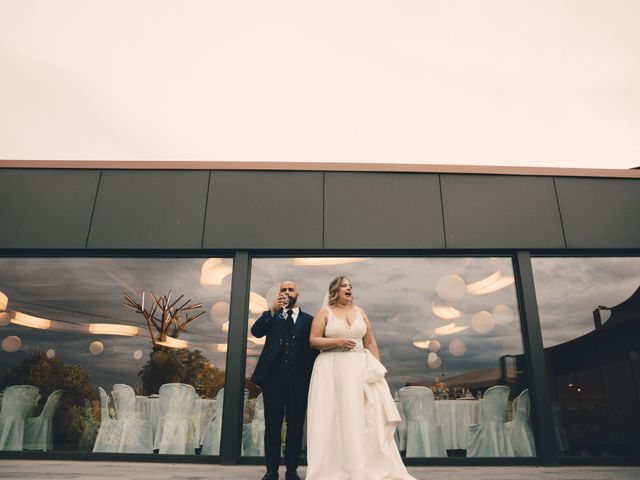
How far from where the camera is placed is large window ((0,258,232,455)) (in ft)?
13.5

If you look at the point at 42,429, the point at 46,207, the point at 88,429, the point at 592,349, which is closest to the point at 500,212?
the point at 592,349

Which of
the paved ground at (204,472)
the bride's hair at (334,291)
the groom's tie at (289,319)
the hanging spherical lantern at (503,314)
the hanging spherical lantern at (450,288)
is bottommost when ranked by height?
the paved ground at (204,472)

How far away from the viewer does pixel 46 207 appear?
457cm

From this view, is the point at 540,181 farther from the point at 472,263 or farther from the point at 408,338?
the point at 408,338

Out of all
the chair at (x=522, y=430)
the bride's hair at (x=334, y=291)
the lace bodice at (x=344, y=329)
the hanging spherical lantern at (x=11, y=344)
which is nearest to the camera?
the lace bodice at (x=344, y=329)

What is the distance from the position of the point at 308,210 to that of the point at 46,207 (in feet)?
10.6

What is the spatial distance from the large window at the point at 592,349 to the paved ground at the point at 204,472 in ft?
1.41

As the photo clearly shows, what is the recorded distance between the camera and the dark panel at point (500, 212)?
450 cm

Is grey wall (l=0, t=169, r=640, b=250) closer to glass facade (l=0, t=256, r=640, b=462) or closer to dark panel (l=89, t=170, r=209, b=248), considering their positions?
dark panel (l=89, t=170, r=209, b=248)

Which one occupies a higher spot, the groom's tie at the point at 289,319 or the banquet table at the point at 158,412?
the groom's tie at the point at 289,319

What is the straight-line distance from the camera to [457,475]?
10.4 ft

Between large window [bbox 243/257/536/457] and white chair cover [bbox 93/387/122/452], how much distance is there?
57.0 inches

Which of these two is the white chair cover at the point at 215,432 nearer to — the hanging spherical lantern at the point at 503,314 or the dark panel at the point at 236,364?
the dark panel at the point at 236,364

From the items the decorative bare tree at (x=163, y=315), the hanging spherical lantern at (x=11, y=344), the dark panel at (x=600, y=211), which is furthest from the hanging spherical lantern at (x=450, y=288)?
the hanging spherical lantern at (x=11, y=344)
